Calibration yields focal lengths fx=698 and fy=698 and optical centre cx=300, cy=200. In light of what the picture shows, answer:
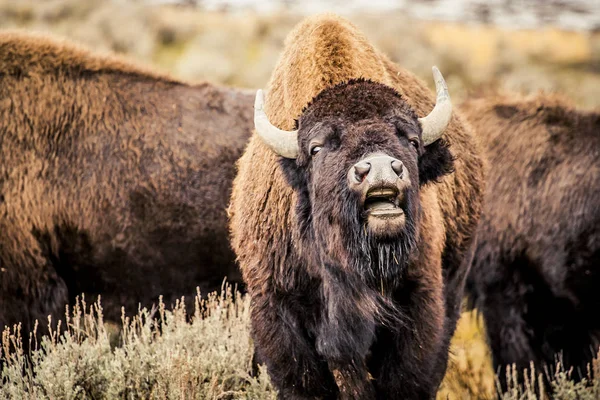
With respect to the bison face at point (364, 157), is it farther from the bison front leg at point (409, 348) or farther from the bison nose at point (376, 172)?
the bison front leg at point (409, 348)

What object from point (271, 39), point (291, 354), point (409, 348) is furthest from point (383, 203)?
point (271, 39)

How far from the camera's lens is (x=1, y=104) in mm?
6023

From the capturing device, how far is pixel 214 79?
17391 mm

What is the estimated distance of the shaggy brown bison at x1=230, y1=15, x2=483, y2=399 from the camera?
3775 mm

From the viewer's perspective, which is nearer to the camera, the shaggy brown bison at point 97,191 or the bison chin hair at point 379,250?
the bison chin hair at point 379,250

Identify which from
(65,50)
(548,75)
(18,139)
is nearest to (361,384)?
(18,139)

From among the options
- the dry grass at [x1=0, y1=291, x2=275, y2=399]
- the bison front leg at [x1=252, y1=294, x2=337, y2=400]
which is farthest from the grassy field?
the bison front leg at [x1=252, y1=294, x2=337, y2=400]

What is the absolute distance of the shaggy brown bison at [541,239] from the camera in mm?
6027

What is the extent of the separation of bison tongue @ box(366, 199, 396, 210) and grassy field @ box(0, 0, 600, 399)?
70.1 inches

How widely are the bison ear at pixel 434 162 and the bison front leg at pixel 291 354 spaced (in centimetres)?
113

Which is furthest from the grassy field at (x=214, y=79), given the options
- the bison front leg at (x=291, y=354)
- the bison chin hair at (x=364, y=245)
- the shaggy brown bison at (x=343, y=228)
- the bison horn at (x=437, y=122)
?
the bison horn at (x=437, y=122)

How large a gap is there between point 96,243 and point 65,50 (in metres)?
1.87

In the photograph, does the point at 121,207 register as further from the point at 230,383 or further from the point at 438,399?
the point at 438,399

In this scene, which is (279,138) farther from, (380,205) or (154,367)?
(154,367)
